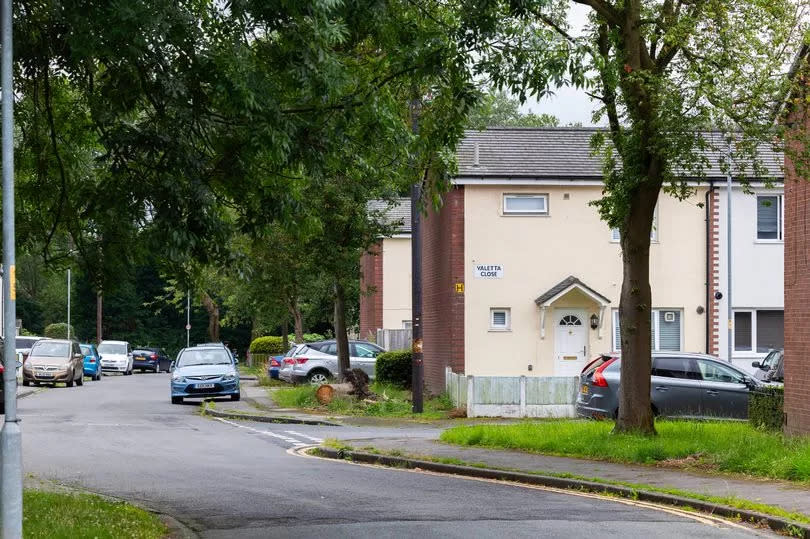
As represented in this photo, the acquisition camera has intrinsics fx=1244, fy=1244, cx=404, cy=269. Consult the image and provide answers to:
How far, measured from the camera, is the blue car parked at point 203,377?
1375 inches

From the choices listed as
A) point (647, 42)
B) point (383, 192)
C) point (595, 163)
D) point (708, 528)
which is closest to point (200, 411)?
point (383, 192)

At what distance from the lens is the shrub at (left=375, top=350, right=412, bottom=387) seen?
3656cm

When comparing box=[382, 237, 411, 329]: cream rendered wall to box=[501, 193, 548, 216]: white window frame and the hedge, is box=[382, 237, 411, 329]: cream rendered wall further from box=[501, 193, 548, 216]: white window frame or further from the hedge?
the hedge

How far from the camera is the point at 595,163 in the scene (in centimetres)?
3484

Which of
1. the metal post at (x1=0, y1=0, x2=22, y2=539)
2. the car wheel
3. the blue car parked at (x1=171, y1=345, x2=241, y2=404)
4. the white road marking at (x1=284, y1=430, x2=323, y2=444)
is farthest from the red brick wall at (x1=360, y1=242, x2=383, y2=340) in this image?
the metal post at (x1=0, y1=0, x2=22, y2=539)

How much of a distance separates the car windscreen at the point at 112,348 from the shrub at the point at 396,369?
3281cm

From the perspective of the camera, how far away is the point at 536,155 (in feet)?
114

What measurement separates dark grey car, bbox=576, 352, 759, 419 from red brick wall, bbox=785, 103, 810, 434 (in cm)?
579

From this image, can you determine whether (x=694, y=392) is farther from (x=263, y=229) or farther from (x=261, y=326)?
(x=261, y=326)

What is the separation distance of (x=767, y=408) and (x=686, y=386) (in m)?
4.91

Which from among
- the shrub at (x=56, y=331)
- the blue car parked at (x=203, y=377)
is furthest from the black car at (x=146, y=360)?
the blue car parked at (x=203, y=377)

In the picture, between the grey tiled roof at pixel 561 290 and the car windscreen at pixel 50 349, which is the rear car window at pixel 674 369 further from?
the car windscreen at pixel 50 349

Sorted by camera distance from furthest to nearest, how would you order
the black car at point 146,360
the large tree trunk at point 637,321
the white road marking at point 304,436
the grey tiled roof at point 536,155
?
the black car at point 146,360 < the grey tiled roof at point 536,155 < the white road marking at point 304,436 < the large tree trunk at point 637,321

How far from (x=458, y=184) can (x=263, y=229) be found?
20.3m
